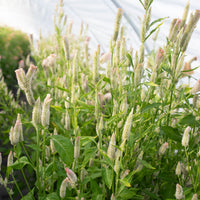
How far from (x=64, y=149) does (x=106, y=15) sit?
2.41 meters

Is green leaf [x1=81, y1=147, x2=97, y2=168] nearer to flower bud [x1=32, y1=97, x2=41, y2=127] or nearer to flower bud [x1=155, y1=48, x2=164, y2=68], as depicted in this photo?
flower bud [x1=32, y1=97, x2=41, y2=127]

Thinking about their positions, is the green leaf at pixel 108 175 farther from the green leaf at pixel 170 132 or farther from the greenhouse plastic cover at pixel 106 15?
the greenhouse plastic cover at pixel 106 15

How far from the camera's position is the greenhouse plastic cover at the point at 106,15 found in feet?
5.47

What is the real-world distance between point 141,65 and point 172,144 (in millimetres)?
485

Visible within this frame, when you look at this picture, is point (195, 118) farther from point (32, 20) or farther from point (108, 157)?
point (32, 20)

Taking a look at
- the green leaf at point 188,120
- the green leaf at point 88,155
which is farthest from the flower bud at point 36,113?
the green leaf at point 188,120

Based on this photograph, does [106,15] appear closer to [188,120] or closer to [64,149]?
[188,120]

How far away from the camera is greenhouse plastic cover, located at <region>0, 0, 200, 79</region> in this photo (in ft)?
5.47

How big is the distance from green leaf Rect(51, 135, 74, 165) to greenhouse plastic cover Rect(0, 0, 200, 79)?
458mm

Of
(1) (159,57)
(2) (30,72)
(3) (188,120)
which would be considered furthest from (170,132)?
(2) (30,72)

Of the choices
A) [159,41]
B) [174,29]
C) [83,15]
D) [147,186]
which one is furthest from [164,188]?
[83,15]

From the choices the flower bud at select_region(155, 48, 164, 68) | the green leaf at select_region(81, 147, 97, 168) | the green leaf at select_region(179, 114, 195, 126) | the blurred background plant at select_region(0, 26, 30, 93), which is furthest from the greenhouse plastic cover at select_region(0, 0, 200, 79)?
the blurred background plant at select_region(0, 26, 30, 93)

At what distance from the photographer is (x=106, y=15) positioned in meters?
2.82

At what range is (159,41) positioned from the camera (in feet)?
6.79
